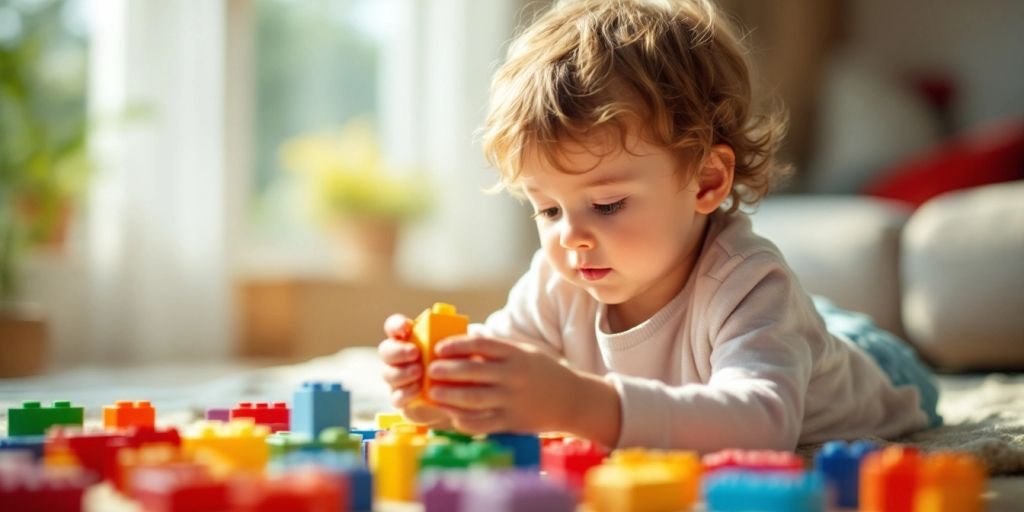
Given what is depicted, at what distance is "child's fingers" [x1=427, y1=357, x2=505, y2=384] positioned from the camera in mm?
834

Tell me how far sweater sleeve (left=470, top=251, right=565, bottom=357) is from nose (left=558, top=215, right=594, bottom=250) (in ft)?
0.69

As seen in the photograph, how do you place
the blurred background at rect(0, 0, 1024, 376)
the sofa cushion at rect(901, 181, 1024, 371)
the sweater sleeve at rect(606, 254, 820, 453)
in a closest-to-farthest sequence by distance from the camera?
the sweater sleeve at rect(606, 254, 820, 453) → the sofa cushion at rect(901, 181, 1024, 371) → the blurred background at rect(0, 0, 1024, 376)

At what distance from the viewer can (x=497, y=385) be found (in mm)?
841

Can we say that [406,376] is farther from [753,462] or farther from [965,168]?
[965,168]

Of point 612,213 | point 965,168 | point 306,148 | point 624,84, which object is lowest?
point 612,213

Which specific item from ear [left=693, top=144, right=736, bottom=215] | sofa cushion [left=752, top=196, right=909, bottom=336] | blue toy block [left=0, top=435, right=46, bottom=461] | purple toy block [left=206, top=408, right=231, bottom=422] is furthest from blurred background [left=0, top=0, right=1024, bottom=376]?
blue toy block [left=0, top=435, right=46, bottom=461]

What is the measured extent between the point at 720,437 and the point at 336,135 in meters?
2.50

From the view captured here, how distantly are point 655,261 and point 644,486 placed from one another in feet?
1.51

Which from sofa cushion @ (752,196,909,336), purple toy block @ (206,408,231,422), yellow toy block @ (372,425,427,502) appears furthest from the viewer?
sofa cushion @ (752,196,909,336)

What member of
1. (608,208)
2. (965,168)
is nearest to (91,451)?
(608,208)

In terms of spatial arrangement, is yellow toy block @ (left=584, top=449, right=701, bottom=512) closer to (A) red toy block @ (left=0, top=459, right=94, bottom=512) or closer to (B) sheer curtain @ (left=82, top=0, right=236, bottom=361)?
(A) red toy block @ (left=0, top=459, right=94, bottom=512)

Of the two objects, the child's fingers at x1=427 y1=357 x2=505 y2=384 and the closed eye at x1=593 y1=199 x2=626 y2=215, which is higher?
the closed eye at x1=593 y1=199 x2=626 y2=215

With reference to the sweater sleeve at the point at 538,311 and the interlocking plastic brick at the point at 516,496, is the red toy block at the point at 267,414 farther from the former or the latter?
the interlocking plastic brick at the point at 516,496

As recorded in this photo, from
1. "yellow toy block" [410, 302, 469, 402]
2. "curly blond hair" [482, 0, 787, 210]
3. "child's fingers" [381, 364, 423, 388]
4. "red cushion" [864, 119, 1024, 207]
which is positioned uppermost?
"red cushion" [864, 119, 1024, 207]
